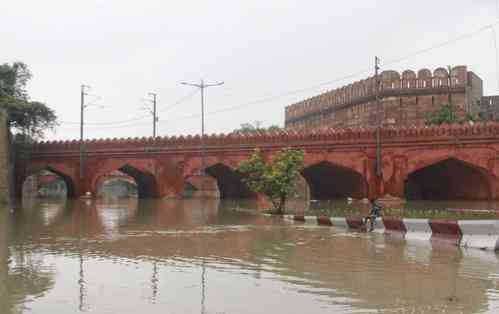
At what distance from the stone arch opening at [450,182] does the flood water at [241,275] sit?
18.7 m

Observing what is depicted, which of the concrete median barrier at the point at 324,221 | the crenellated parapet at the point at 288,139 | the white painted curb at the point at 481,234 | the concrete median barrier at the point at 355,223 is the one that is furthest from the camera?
the crenellated parapet at the point at 288,139

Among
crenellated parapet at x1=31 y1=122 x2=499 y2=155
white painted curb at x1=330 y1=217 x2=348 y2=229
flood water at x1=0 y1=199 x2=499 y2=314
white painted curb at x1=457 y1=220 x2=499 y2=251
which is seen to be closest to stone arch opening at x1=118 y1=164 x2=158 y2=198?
crenellated parapet at x1=31 y1=122 x2=499 y2=155

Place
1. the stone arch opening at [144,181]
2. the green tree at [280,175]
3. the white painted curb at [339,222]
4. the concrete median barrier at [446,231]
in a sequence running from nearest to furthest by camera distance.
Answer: the concrete median barrier at [446,231] < the white painted curb at [339,222] < the green tree at [280,175] < the stone arch opening at [144,181]

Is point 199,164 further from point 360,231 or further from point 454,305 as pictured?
point 454,305

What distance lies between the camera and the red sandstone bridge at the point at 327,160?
92.2 ft

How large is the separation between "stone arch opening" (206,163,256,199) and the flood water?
25005mm

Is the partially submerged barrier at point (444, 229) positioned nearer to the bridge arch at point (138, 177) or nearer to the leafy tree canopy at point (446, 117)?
the bridge arch at point (138, 177)

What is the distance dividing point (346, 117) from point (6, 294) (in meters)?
41.3

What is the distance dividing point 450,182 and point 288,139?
28.8ft

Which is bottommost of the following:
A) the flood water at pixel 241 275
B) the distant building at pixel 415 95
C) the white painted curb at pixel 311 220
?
the flood water at pixel 241 275

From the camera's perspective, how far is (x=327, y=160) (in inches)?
1198

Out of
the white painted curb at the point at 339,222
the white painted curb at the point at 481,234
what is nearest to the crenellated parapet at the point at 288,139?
the white painted curb at the point at 339,222

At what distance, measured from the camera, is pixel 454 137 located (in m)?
28.0

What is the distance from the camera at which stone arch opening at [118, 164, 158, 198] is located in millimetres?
36006
